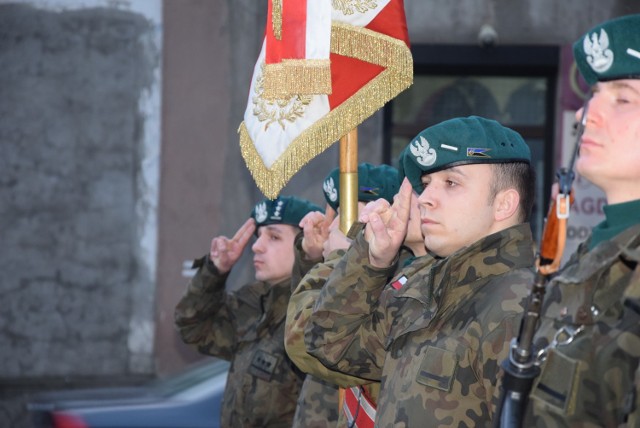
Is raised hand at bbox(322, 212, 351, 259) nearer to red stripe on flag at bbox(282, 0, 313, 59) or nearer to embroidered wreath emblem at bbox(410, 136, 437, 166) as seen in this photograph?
red stripe on flag at bbox(282, 0, 313, 59)

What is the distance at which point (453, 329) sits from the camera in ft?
10.3

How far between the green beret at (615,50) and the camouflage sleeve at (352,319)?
1310mm

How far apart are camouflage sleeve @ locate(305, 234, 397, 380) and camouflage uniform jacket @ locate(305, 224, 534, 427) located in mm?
14

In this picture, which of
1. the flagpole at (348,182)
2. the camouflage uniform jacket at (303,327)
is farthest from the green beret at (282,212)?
the camouflage uniform jacket at (303,327)

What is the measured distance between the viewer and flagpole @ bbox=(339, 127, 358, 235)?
4223mm

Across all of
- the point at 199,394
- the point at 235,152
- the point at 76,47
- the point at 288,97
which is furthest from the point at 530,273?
the point at 76,47

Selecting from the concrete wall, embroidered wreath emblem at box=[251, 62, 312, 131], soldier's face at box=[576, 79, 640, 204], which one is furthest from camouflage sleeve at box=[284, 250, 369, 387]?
the concrete wall

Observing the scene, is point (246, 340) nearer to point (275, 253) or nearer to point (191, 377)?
point (275, 253)

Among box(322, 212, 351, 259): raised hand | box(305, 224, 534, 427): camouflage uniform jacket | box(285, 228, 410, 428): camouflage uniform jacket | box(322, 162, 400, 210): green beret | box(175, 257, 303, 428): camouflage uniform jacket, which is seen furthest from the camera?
box(175, 257, 303, 428): camouflage uniform jacket

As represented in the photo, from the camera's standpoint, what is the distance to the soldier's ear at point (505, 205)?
3314mm

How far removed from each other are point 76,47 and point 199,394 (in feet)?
18.8

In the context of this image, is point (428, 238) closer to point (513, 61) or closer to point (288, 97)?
point (288, 97)

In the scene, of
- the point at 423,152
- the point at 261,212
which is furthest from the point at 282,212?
the point at 423,152

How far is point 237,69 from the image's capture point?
10383 mm
